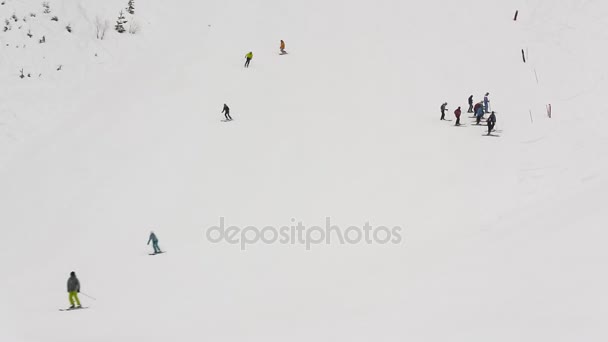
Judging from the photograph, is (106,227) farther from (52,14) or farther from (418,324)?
(52,14)

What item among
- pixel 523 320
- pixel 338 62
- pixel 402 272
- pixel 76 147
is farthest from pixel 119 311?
pixel 338 62

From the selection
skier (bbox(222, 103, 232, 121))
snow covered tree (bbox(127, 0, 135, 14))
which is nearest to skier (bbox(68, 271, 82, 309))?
skier (bbox(222, 103, 232, 121))

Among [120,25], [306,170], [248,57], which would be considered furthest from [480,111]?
[120,25]

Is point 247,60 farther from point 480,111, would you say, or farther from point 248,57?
point 480,111

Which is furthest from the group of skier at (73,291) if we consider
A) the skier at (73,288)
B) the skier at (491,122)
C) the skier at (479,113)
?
the skier at (479,113)

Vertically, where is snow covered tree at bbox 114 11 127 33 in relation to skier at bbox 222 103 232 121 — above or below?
above

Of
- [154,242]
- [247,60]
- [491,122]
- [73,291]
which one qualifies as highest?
[247,60]

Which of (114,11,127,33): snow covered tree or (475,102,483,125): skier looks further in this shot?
(114,11,127,33): snow covered tree

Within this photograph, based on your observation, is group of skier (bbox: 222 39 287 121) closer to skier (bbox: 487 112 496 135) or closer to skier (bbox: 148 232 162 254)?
skier (bbox: 148 232 162 254)
